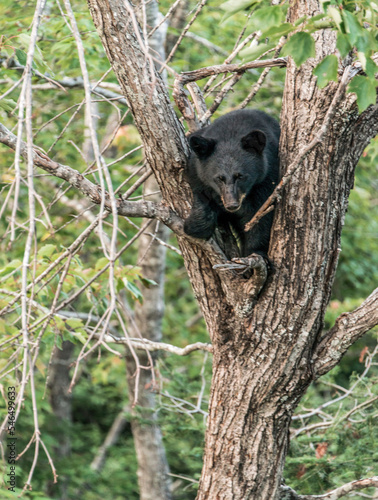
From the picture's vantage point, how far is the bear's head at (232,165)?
11.2 feet

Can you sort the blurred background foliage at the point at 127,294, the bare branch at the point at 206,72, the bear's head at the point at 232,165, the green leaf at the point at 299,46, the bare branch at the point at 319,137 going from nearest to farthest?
the green leaf at the point at 299,46
the bare branch at the point at 319,137
the bare branch at the point at 206,72
the bear's head at the point at 232,165
the blurred background foliage at the point at 127,294

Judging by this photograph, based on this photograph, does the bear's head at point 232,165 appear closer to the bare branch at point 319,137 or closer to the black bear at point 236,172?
the black bear at point 236,172

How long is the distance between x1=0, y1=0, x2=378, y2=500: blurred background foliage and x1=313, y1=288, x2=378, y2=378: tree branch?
1.14 meters

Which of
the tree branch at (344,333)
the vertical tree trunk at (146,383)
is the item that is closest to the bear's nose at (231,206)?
the tree branch at (344,333)

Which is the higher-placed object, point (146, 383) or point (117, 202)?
point (117, 202)

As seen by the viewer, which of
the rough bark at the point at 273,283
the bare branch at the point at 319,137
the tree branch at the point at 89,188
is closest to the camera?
the bare branch at the point at 319,137

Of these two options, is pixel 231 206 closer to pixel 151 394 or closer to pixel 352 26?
pixel 352 26

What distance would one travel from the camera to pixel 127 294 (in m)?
9.86

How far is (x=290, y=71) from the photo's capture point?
306 cm

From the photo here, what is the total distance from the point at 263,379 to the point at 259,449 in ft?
1.38

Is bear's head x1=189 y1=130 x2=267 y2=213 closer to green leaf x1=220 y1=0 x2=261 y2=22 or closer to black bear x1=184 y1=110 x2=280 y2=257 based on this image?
black bear x1=184 y1=110 x2=280 y2=257

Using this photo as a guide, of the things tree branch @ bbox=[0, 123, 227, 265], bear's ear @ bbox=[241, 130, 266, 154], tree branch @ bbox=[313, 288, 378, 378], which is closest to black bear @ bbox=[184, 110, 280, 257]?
bear's ear @ bbox=[241, 130, 266, 154]

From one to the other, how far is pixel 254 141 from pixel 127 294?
6.72m

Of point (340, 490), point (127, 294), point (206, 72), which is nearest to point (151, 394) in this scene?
point (127, 294)
